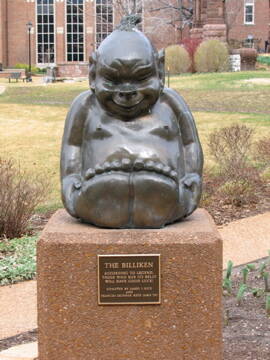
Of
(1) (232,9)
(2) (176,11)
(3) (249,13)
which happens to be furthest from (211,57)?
(3) (249,13)

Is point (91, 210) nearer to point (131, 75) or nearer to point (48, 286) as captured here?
point (48, 286)

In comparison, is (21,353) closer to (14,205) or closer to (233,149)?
(14,205)

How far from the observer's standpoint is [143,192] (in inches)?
161

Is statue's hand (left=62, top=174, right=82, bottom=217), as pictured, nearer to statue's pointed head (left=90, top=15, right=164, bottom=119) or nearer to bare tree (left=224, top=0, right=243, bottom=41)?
statue's pointed head (left=90, top=15, right=164, bottom=119)

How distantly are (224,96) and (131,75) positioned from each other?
18.3 m

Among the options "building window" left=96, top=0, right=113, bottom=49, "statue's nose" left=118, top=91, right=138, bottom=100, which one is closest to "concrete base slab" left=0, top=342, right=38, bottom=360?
"statue's nose" left=118, top=91, right=138, bottom=100

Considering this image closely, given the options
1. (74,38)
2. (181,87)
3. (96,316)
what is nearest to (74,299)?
(96,316)

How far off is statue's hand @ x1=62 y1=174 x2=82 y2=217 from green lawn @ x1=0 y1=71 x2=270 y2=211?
592cm

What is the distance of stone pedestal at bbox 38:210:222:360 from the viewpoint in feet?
13.2

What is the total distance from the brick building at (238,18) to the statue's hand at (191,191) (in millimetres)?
31948

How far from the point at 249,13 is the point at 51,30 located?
1518 centimetres

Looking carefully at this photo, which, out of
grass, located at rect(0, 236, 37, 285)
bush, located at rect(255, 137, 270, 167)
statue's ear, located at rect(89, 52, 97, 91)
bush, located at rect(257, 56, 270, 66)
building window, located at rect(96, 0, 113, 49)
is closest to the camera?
statue's ear, located at rect(89, 52, 97, 91)

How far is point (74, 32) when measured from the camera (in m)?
53.4

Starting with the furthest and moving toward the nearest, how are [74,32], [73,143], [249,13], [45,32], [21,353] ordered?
[45,32] → [74,32] → [249,13] → [21,353] → [73,143]
